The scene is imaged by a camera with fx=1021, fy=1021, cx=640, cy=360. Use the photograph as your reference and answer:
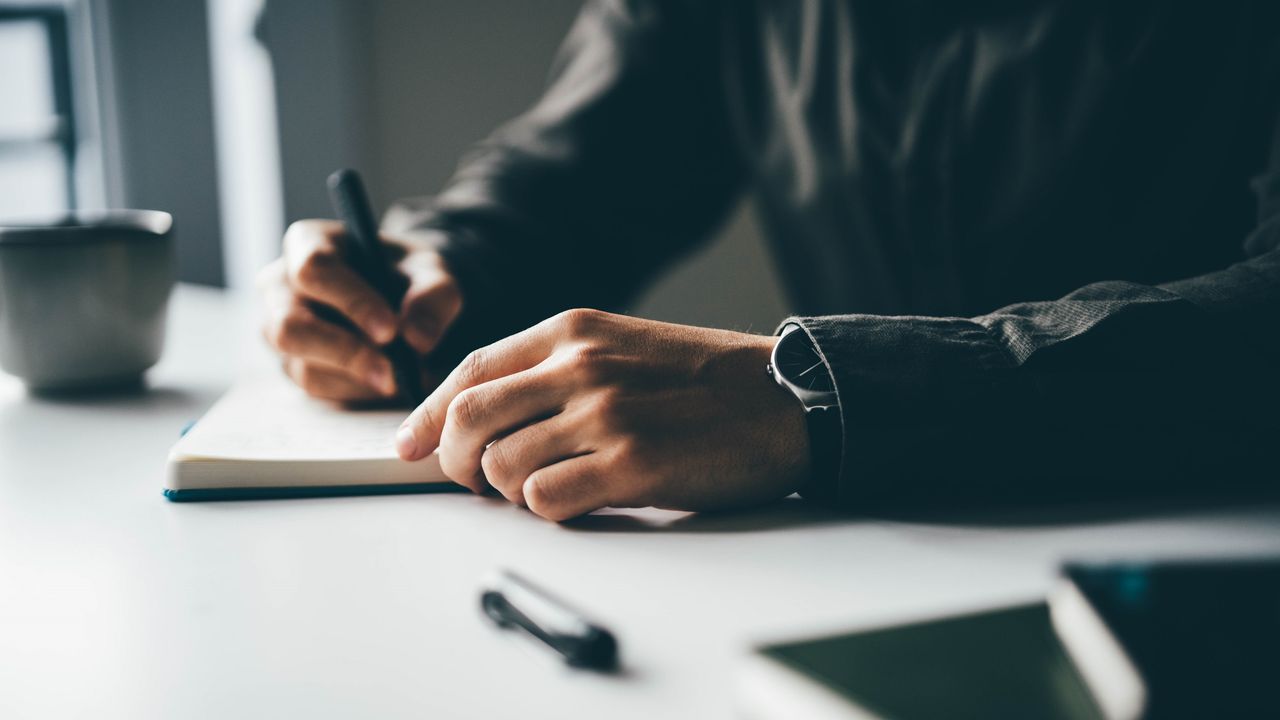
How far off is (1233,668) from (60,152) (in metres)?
2.03

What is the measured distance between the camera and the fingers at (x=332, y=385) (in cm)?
71

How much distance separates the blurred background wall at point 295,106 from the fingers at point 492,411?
49.8 inches

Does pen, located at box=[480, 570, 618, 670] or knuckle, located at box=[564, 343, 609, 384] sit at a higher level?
knuckle, located at box=[564, 343, 609, 384]

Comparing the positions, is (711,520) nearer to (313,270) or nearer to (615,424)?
(615,424)

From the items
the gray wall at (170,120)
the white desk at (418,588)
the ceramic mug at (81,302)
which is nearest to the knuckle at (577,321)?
the white desk at (418,588)

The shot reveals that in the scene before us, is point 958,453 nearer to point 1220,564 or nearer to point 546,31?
point 1220,564

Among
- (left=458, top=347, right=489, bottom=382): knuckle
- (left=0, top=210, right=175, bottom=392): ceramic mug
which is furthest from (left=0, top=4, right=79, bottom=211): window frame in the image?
(left=458, top=347, right=489, bottom=382): knuckle

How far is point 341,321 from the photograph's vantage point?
0.75m

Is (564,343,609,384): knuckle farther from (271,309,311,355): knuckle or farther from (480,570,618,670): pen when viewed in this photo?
(271,309,311,355): knuckle

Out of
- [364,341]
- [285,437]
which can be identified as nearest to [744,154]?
[364,341]

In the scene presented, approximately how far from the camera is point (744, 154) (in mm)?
1275

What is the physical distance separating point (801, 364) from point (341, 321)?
14.6 inches

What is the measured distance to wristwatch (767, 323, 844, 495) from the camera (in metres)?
0.52

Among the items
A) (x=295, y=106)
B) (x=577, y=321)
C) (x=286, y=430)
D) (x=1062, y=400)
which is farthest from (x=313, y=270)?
(x=295, y=106)
